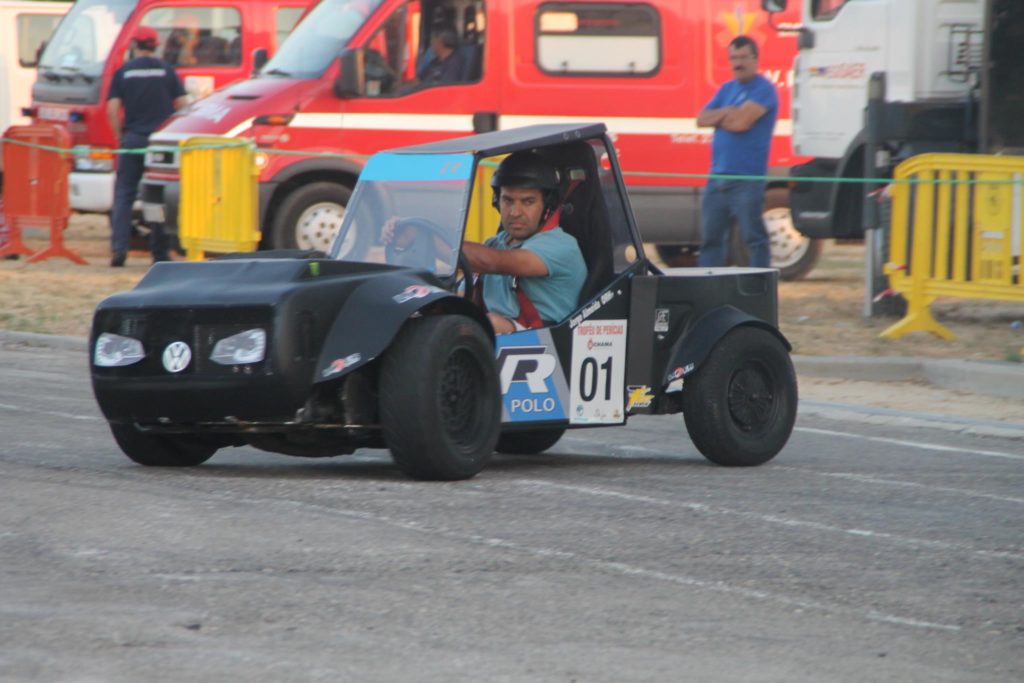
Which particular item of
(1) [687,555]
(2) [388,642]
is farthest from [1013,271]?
(2) [388,642]

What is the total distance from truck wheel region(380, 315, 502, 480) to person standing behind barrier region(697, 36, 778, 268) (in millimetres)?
7396

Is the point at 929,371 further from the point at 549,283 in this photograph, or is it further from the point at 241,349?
the point at 241,349

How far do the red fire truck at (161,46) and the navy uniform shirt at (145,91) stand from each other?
176 cm

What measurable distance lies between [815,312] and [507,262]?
8.25m

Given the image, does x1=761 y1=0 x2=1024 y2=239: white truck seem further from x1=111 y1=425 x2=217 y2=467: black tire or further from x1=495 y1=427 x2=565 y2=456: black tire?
x1=111 y1=425 x2=217 y2=467: black tire

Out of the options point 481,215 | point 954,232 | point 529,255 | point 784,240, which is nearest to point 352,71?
point 784,240

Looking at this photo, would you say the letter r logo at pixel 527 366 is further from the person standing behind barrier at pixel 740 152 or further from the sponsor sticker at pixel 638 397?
the person standing behind barrier at pixel 740 152

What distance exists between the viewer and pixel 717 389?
8.16 meters

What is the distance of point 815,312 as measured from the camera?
15695mm

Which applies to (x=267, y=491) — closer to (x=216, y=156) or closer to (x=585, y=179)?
(x=585, y=179)

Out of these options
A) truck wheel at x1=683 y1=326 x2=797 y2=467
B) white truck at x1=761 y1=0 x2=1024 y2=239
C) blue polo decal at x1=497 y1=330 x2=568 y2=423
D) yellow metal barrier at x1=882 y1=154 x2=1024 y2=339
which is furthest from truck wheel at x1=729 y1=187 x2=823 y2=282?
blue polo decal at x1=497 y1=330 x2=568 y2=423

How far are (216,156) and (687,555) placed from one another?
10898mm

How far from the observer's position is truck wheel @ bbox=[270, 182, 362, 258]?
55.5 feet

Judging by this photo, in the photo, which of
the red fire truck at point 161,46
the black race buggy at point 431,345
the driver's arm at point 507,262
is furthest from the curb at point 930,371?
the red fire truck at point 161,46
